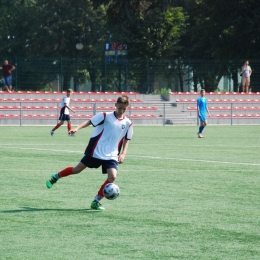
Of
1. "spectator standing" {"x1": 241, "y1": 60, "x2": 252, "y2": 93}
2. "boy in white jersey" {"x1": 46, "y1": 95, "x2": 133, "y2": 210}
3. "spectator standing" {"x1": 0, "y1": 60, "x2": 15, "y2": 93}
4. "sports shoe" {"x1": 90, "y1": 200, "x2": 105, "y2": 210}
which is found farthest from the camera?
"spectator standing" {"x1": 241, "y1": 60, "x2": 252, "y2": 93}

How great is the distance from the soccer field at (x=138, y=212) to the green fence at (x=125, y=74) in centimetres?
2874

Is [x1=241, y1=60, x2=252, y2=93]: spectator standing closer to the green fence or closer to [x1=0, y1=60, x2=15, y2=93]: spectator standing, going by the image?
the green fence

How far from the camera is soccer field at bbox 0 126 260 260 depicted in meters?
7.97

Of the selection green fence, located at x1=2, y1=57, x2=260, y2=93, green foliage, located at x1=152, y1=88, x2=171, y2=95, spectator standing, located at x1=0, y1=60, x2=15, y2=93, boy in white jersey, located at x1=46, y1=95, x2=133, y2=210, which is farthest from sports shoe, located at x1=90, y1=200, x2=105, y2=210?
green foliage, located at x1=152, y1=88, x2=171, y2=95

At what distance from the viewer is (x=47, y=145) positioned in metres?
25.8

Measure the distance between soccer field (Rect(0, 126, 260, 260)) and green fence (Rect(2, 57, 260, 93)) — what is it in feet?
94.3

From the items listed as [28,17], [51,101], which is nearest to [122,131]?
[51,101]

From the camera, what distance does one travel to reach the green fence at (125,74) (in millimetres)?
48244

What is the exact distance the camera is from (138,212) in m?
10.6

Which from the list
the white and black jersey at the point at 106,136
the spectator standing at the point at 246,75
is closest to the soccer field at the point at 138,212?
the white and black jersey at the point at 106,136

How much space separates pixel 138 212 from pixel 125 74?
132ft

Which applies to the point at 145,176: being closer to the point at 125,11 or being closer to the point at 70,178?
the point at 70,178

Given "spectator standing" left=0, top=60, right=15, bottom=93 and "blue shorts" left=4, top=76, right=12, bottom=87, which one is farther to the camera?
"blue shorts" left=4, top=76, right=12, bottom=87

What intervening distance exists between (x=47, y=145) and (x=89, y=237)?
17346mm
